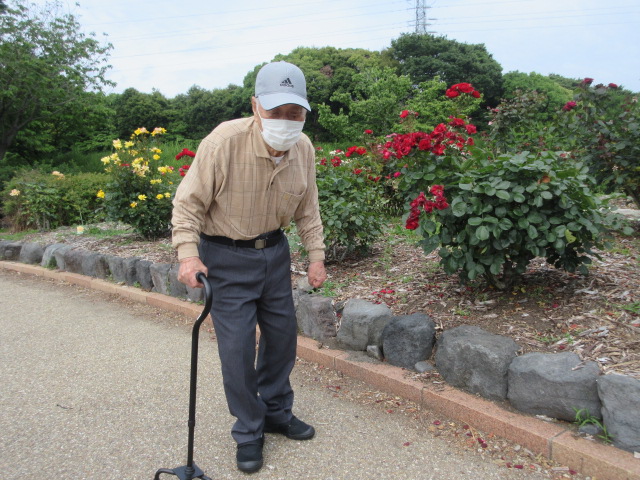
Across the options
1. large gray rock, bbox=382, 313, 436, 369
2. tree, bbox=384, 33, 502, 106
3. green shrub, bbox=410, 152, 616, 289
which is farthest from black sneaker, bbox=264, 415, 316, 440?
tree, bbox=384, 33, 502, 106

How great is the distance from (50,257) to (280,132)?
229 inches

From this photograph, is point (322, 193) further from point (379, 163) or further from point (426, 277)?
point (379, 163)

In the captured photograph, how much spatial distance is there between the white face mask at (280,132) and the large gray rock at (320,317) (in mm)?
1635

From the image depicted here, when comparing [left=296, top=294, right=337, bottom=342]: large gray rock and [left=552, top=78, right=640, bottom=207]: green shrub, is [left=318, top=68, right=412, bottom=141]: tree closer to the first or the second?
[left=552, top=78, right=640, bottom=207]: green shrub

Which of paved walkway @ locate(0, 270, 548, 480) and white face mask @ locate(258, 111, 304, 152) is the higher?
white face mask @ locate(258, 111, 304, 152)

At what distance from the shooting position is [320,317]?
3752 mm

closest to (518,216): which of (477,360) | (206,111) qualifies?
(477,360)

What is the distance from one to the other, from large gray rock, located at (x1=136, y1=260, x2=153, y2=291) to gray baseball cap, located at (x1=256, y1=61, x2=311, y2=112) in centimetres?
369

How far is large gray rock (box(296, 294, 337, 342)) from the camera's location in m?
3.75

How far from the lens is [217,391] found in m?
3.33

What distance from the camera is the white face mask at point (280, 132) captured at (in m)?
2.32

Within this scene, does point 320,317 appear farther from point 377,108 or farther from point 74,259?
point 377,108

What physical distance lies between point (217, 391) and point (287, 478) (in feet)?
3.44

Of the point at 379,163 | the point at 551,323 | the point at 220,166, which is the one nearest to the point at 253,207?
the point at 220,166
